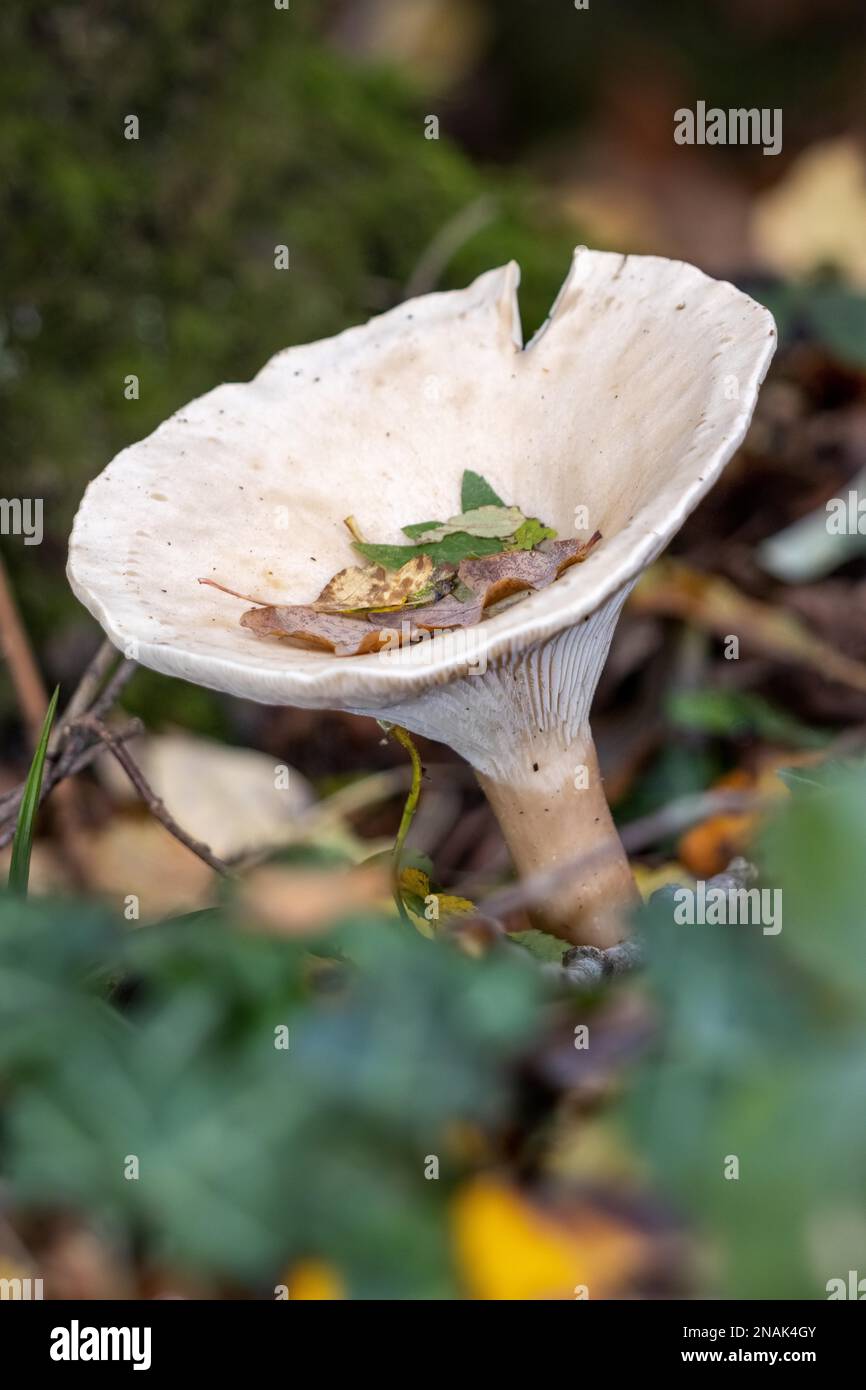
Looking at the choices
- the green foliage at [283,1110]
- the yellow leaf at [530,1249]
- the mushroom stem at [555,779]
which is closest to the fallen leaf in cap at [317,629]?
the mushroom stem at [555,779]

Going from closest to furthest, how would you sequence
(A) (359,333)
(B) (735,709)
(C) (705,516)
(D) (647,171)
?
(A) (359,333), (B) (735,709), (C) (705,516), (D) (647,171)

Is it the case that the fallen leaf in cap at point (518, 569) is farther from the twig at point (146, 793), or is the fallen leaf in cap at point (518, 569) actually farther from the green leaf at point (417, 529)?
the twig at point (146, 793)

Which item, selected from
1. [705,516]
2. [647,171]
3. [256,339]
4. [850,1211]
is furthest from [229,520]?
[647,171]

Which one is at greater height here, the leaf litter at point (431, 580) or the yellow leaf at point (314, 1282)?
the leaf litter at point (431, 580)

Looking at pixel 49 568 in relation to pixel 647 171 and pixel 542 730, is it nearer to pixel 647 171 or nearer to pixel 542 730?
pixel 542 730

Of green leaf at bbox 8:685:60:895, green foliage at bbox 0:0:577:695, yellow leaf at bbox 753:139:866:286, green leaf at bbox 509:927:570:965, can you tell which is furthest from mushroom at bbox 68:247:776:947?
yellow leaf at bbox 753:139:866:286

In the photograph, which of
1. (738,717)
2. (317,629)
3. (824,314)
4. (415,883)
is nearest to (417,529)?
(317,629)

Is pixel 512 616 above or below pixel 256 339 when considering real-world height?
below

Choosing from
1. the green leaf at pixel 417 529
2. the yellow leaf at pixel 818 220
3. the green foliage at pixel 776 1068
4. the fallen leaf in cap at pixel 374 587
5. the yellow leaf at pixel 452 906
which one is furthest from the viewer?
the yellow leaf at pixel 818 220
